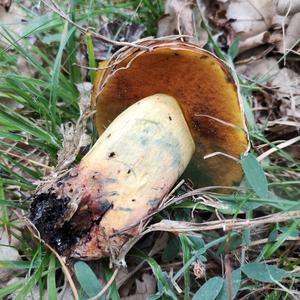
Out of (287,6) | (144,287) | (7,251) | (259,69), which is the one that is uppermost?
(287,6)

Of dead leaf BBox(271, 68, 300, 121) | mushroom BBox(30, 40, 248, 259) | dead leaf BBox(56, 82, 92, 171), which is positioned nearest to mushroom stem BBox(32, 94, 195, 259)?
mushroom BBox(30, 40, 248, 259)

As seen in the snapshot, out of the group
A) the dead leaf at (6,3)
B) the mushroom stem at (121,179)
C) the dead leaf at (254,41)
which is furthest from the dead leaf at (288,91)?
the dead leaf at (6,3)

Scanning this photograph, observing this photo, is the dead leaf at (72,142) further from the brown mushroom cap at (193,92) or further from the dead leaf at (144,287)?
the dead leaf at (144,287)

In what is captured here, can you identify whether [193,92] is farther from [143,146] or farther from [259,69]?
[259,69]

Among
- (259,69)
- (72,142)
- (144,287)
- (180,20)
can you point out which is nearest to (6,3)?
(180,20)

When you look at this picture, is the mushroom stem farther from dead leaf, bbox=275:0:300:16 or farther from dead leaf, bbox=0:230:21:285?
dead leaf, bbox=275:0:300:16
